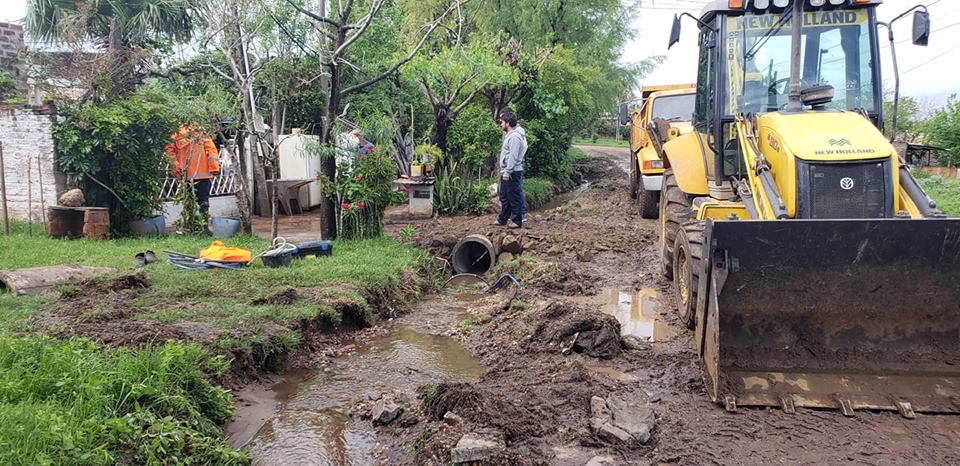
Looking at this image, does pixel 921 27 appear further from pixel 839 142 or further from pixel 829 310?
pixel 829 310

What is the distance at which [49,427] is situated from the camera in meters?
3.42

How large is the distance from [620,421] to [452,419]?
103 centimetres

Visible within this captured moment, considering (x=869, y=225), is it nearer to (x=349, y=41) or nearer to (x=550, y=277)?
(x=550, y=277)

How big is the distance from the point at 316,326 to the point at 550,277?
300 centimetres

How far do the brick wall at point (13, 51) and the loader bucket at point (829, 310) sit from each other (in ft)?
48.5

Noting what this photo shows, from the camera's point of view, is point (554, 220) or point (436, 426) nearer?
point (436, 426)

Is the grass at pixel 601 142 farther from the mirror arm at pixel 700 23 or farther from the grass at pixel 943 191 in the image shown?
the mirror arm at pixel 700 23

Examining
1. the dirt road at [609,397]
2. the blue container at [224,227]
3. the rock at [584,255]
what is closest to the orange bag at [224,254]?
the blue container at [224,227]

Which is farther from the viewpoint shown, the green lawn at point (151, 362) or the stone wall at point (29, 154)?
the stone wall at point (29, 154)

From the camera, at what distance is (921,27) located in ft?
18.3

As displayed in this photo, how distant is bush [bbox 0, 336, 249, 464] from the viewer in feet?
11.1

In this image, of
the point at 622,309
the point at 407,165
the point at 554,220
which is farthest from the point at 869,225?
the point at 407,165

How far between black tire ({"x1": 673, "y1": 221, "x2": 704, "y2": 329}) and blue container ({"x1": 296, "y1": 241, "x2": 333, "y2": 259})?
458 centimetres

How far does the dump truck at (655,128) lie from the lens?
12.0 meters
